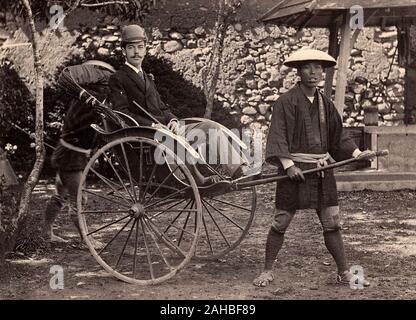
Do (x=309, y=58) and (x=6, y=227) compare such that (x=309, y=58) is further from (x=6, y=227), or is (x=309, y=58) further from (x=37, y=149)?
(x=6, y=227)

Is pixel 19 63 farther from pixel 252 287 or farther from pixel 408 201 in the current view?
pixel 252 287

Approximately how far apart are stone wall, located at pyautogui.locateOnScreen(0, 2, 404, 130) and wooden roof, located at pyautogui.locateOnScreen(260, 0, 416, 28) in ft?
8.30

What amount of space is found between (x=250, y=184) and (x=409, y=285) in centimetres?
141

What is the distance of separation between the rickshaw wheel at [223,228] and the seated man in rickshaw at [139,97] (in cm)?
36

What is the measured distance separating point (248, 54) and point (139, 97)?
342 inches

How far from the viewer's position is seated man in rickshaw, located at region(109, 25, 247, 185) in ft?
18.5

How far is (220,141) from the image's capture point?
5.68 meters

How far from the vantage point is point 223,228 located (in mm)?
7402

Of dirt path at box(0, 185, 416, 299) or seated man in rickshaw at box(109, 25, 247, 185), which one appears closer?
dirt path at box(0, 185, 416, 299)
